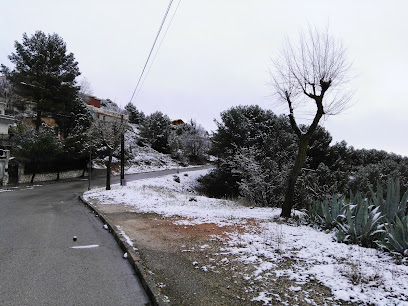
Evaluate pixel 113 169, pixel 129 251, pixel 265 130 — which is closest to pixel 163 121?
pixel 113 169

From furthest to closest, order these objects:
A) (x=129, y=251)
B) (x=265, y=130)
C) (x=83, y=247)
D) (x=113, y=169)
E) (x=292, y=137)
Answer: (x=113, y=169) < (x=265, y=130) < (x=292, y=137) < (x=83, y=247) < (x=129, y=251)

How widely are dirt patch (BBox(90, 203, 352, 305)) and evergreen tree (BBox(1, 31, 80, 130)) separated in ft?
91.8

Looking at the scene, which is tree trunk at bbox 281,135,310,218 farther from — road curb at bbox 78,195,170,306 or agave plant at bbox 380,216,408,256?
road curb at bbox 78,195,170,306

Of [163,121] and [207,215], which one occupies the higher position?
[163,121]

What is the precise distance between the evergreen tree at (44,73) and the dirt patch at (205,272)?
91.8 ft

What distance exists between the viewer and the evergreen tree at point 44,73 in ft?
97.3

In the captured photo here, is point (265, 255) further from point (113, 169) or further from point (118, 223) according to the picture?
point (113, 169)

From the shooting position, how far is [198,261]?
5.16m

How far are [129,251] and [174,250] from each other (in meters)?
0.90

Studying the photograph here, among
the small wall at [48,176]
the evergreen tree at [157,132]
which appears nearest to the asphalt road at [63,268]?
the small wall at [48,176]

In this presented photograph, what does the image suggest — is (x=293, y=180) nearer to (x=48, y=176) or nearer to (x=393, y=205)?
(x=393, y=205)

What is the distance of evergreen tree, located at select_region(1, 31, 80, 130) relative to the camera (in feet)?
97.3

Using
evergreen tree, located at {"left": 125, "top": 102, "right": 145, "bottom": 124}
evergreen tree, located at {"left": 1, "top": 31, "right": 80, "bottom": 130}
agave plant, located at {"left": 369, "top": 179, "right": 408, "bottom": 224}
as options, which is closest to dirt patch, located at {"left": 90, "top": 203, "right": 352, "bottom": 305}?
agave plant, located at {"left": 369, "top": 179, "right": 408, "bottom": 224}

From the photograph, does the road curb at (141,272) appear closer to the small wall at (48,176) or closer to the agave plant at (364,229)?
the agave plant at (364,229)
